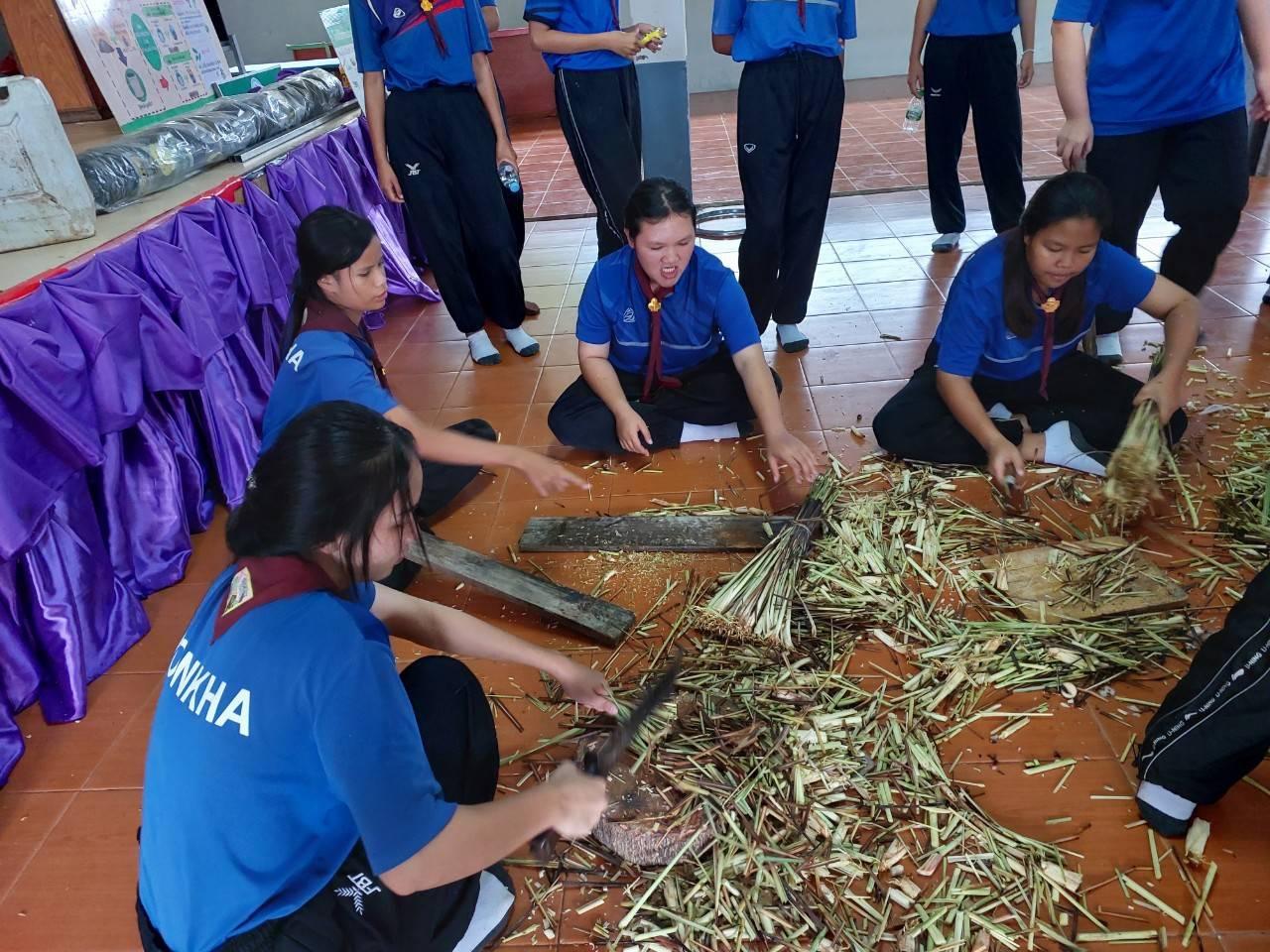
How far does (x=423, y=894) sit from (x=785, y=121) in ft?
9.78

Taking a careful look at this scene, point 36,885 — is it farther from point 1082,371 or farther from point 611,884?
point 1082,371

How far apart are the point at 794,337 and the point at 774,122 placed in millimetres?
895

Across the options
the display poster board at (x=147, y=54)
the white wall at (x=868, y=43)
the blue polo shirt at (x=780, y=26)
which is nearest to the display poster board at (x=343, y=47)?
the display poster board at (x=147, y=54)

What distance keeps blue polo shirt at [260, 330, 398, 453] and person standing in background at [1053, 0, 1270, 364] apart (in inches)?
90.7

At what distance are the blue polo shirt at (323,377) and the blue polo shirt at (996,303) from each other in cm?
168

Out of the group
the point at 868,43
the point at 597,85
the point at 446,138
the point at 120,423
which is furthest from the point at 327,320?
the point at 868,43

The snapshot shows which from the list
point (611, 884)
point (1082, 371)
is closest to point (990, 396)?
point (1082, 371)

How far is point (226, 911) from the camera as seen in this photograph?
1092 mm

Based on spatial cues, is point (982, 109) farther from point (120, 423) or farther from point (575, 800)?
point (575, 800)

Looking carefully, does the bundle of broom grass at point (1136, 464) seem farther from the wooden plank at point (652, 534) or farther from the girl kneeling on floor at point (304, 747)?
the girl kneeling on floor at point (304, 747)

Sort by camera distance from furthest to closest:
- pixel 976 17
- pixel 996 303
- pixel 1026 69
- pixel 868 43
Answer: pixel 868 43
pixel 1026 69
pixel 976 17
pixel 996 303

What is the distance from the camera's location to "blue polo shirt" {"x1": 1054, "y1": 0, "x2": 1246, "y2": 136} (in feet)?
8.44

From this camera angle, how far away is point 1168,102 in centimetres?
269

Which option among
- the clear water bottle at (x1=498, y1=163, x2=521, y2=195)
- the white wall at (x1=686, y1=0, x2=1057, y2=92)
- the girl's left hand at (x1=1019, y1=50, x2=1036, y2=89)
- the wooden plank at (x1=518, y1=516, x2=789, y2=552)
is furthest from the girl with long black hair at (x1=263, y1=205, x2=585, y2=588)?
the white wall at (x1=686, y1=0, x2=1057, y2=92)
